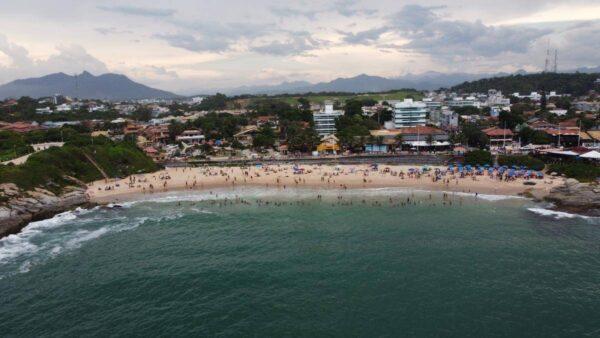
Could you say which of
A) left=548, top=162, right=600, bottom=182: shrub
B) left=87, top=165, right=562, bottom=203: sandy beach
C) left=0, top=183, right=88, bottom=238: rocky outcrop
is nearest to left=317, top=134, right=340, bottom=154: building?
left=87, top=165, right=562, bottom=203: sandy beach

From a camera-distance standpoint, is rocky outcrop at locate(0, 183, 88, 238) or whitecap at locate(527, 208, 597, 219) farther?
whitecap at locate(527, 208, 597, 219)

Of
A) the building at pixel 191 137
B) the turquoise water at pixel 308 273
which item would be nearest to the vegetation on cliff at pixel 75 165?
the turquoise water at pixel 308 273

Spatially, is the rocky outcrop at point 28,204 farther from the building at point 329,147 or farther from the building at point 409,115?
the building at point 409,115

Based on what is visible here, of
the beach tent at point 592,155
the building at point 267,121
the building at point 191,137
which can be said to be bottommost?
the beach tent at point 592,155

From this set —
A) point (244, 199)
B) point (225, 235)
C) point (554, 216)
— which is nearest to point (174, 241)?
point (225, 235)

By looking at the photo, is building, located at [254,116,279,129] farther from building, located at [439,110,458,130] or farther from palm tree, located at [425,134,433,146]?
building, located at [439,110,458,130]

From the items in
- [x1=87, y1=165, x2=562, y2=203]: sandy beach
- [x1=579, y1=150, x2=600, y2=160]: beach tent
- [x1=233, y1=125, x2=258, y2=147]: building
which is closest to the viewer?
[x1=87, y1=165, x2=562, y2=203]: sandy beach

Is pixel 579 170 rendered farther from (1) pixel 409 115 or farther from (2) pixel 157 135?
(2) pixel 157 135
